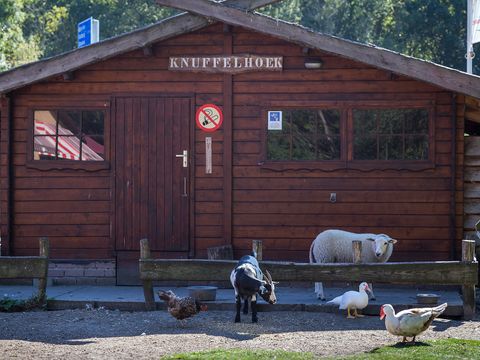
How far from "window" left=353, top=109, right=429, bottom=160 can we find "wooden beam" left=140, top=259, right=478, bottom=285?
279 cm

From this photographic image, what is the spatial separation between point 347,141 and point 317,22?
38.6 m

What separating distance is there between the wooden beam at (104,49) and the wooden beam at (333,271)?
12.0 feet

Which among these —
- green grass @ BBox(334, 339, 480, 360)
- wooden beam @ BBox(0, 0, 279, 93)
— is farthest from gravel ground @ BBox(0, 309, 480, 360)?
wooden beam @ BBox(0, 0, 279, 93)

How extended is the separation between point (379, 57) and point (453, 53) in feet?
96.3

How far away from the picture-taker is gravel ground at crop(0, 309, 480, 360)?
10062 millimetres

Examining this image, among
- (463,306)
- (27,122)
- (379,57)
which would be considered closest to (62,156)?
(27,122)

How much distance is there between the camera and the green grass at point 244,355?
9.16 m

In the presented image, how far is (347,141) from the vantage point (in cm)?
1477

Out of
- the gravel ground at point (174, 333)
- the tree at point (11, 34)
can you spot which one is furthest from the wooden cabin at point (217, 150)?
the tree at point (11, 34)

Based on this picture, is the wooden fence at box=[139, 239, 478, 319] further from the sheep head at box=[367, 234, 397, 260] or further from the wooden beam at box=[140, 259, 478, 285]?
the sheep head at box=[367, 234, 397, 260]

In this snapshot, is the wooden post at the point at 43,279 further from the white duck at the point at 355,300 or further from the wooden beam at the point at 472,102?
the wooden beam at the point at 472,102

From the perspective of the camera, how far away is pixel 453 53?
42.2m

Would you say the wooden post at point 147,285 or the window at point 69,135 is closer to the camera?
the wooden post at point 147,285

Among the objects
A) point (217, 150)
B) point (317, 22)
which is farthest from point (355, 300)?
point (317, 22)
